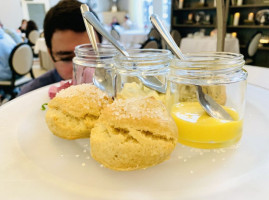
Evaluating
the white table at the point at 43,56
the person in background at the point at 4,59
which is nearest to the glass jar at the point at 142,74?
the person in background at the point at 4,59

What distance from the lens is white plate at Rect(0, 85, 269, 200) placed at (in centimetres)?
33

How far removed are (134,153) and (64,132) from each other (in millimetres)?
175

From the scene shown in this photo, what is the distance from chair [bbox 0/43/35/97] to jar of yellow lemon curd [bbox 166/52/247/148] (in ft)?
8.39

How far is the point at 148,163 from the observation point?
384 millimetres

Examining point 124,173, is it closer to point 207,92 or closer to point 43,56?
point 207,92

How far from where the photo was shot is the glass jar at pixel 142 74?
1.74ft

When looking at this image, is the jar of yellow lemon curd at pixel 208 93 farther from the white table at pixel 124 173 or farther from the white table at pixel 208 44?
the white table at pixel 208 44

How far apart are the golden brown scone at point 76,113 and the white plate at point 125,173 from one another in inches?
1.2

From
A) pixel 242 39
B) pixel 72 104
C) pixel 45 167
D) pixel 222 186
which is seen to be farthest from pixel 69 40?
pixel 242 39

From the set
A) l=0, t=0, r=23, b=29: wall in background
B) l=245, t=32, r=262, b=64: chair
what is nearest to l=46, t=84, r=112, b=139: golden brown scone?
l=245, t=32, r=262, b=64: chair

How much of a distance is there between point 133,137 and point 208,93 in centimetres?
22

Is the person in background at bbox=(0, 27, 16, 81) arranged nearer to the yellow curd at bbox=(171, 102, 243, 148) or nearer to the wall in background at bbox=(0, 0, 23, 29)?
the yellow curd at bbox=(171, 102, 243, 148)

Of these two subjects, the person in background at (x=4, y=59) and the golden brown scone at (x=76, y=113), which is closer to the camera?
the golden brown scone at (x=76, y=113)

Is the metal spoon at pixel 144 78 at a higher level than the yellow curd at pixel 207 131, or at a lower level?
higher
